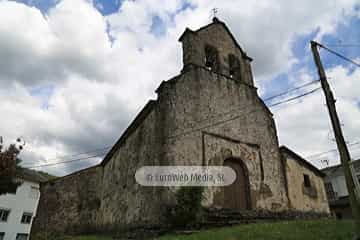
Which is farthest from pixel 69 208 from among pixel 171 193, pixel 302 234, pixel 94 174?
pixel 302 234

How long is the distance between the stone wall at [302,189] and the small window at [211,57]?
6.47 m

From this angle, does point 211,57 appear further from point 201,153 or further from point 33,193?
point 33,193

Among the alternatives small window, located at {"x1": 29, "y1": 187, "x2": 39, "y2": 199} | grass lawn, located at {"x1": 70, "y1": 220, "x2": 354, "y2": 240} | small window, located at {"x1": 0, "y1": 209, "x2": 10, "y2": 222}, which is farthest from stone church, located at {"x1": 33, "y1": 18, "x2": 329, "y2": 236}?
small window, located at {"x1": 29, "y1": 187, "x2": 39, "y2": 199}

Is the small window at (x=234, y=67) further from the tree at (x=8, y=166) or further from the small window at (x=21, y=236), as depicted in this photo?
the small window at (x=21, y=236)

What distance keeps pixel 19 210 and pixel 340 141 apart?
109 feet

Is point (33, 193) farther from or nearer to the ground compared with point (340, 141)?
farther from the ground

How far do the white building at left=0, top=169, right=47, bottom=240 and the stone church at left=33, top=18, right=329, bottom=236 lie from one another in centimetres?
1365

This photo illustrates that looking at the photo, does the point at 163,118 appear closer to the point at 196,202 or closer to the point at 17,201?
the point at 196,202

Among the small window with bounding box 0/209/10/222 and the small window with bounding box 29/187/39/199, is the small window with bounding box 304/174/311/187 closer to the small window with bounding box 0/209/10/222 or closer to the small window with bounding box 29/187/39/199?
the small window with bounding box 0/209/10/222

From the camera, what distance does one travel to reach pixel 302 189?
1533 centimetres

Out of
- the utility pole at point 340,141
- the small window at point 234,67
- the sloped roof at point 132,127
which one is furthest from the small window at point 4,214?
the utility pole at point 340,141

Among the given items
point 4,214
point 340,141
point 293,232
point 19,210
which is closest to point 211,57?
point 340,141

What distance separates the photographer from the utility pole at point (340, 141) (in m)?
6.31

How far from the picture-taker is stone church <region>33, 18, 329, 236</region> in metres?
11.6
